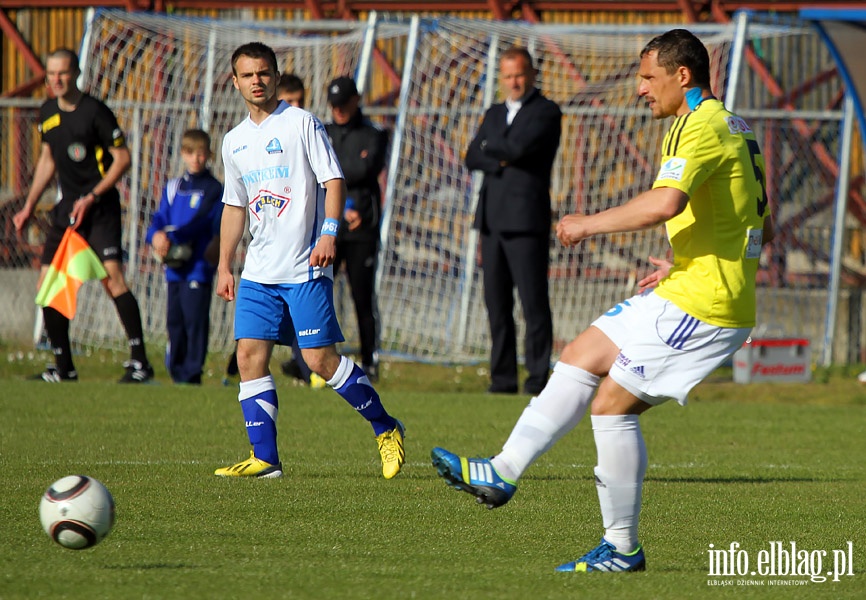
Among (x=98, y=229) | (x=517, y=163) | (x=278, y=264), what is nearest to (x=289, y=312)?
(x=278, y=264)

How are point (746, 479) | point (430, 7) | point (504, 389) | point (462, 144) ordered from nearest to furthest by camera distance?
point (746, 479) < point (504, 389) < point (462, 144) < point (430, 7)

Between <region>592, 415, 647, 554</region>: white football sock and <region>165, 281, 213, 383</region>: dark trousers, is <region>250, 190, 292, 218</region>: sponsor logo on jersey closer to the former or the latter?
<region>592, 415, 647, 554</region>: white football sock

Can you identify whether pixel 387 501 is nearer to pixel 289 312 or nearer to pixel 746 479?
pixel 289 312

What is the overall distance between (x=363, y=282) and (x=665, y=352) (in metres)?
7.14

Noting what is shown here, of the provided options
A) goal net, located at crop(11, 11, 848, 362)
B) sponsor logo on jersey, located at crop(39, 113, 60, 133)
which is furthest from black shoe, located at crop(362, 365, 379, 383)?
sponsor logo on jersey, located at crop(39, 113, 60, 133)

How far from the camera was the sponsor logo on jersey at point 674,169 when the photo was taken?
4770 mm

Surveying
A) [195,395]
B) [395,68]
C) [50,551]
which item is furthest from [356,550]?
[395,68]

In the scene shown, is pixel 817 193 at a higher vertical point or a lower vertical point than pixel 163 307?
higher

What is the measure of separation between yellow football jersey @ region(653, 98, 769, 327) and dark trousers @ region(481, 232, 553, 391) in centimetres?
623

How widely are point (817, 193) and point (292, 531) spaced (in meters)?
10.7

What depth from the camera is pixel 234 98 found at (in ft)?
51.1

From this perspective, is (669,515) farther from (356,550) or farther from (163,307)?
(163,307)

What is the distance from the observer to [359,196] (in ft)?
38.6

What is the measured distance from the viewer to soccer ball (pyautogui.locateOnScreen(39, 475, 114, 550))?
187 inches
